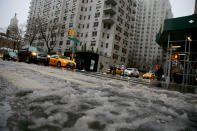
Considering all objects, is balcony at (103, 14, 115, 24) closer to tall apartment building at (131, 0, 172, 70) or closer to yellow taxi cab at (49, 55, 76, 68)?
yellow taxi cab at (49, 55, 76, 68)

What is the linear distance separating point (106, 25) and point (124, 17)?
829cm

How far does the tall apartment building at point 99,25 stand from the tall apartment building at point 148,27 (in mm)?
47317

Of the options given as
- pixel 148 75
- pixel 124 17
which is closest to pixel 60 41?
pixel 124 17

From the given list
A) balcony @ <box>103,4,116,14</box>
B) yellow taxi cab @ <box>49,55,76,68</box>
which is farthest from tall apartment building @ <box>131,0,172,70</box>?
yellow taxi cab @ <box>49,55,76,68</box>

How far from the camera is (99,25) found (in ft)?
117

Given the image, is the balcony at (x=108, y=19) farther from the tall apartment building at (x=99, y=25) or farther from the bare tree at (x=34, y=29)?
the bare tree at (x=34, y=29)

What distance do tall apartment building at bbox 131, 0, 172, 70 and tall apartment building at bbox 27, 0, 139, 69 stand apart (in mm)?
47317

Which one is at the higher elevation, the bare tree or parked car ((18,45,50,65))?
the bare tree

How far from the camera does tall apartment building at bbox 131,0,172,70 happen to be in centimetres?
8709

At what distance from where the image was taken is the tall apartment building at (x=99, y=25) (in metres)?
35.4

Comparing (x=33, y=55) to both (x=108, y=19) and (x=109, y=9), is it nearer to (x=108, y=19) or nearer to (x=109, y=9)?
(x=108, y=19)

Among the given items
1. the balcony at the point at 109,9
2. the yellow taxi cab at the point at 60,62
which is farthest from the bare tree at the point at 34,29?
the yellow taxi cab at the point at 60,62

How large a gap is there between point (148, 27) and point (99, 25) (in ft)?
231

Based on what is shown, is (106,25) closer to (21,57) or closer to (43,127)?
(21,57)
